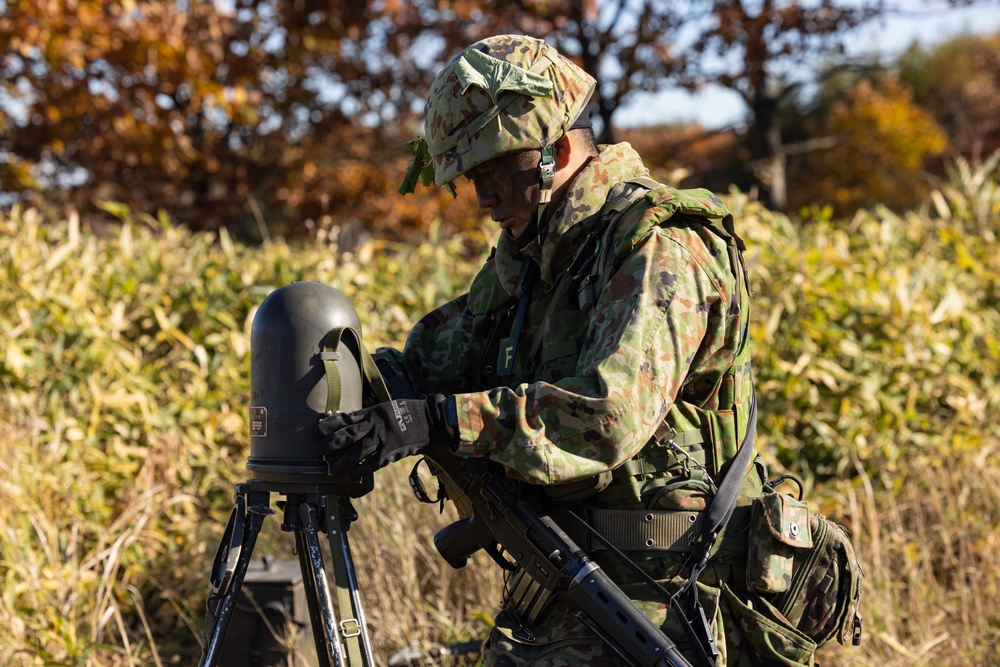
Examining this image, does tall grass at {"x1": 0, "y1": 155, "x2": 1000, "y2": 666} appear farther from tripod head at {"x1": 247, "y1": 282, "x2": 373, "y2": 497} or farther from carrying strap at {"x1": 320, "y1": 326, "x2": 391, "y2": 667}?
tripod head at {"x1": 247, "y1": 282, "x2": 373, "y2": 497}

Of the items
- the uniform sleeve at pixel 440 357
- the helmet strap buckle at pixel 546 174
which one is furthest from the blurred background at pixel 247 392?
the helmet strap buckle at pixel 546 174

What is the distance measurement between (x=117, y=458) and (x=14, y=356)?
0.65m

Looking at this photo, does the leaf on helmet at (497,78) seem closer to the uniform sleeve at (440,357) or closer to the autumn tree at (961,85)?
the uniform sleeve at (440,357)

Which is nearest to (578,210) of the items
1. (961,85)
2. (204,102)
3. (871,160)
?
(204,102)

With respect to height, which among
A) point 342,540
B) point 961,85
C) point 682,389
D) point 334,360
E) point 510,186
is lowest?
point 342,540

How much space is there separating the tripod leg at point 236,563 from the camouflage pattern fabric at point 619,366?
578mm

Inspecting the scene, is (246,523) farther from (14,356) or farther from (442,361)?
(14,356)

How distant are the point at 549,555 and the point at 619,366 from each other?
1.74 ft

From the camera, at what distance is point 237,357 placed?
4.85 meters

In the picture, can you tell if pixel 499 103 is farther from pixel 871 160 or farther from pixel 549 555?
pixel 871 160

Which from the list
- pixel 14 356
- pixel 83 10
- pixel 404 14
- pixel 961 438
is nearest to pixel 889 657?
pixel 961 438

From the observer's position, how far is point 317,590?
228 cm

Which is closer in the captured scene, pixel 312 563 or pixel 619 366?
pixel 619 366

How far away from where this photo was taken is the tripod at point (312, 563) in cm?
222
